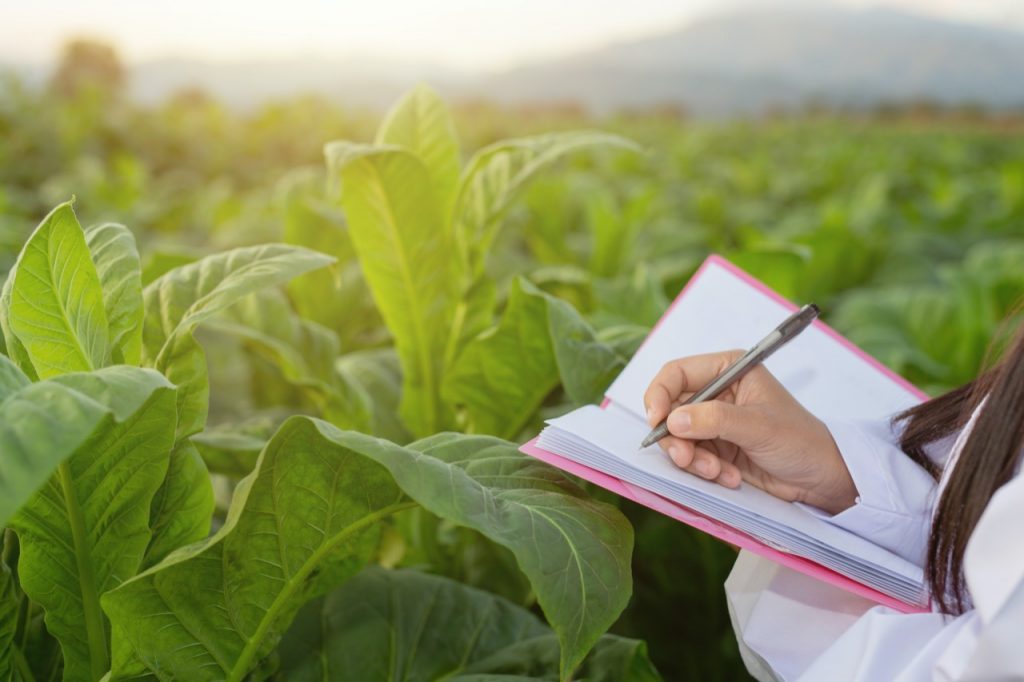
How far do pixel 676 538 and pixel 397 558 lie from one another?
483mm

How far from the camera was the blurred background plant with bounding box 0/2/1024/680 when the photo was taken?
1.36 metres

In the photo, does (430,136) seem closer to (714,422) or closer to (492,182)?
(492,182)

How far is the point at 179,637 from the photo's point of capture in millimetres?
818

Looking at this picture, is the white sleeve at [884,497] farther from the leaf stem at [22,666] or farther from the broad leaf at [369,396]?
the leaf stem at [22,666]

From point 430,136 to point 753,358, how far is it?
67 centimetres

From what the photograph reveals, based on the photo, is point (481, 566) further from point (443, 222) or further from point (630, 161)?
point (630, 161)

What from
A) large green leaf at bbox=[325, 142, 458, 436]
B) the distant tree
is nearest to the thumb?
large green leaf at bbox=[325, 142, 458, 436]

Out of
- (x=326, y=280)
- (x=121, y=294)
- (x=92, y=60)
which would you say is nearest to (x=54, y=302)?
(x=121, y=294)

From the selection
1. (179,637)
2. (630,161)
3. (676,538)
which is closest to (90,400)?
(179,637)

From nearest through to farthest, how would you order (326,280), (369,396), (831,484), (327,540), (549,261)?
(327,540) → (831,484) → (369,396) → (326,280) → (549,261)

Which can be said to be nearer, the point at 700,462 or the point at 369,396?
the point at 700,462

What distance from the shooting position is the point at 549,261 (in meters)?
2.74

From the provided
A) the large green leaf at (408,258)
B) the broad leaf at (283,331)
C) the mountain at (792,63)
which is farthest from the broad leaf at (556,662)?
the mountain at (792,63)

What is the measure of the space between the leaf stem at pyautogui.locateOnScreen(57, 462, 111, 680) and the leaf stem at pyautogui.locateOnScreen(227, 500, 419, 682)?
12 cm
